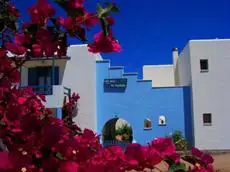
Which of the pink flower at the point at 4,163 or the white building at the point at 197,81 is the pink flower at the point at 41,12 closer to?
the pink flower at the point at 4,163

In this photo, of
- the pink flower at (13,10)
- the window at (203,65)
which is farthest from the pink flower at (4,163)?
the window at (203,65)

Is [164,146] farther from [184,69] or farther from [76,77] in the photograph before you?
[184,69]

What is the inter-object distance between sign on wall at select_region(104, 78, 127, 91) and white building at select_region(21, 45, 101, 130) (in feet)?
2.51

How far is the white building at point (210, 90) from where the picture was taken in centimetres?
2650

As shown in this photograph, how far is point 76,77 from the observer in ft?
89.8

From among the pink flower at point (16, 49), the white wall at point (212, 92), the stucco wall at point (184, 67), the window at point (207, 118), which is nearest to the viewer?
the pink flower at point (16, 49)

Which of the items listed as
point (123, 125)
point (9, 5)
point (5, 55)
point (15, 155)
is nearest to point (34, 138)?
point (15, 155)

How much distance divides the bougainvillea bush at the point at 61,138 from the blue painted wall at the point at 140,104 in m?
24.9

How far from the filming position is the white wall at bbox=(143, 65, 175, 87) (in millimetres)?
35406

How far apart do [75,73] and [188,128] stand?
6.90 metres

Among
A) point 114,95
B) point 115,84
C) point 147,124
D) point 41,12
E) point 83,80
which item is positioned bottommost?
point 147,124

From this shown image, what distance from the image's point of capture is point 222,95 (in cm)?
2697

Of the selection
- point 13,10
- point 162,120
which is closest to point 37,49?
point 13,10

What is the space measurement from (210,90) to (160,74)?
29.1ft
